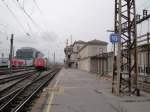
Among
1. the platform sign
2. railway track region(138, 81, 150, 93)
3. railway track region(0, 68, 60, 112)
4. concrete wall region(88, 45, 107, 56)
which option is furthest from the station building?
the platform sign

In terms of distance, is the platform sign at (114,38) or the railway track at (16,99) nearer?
the railway track at (16,99)

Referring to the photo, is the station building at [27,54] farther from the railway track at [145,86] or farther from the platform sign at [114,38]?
the platform sign at [114,38]

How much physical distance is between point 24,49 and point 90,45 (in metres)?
14.4

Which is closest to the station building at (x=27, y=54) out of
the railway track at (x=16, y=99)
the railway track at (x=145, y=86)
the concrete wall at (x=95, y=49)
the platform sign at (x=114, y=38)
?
the concrete wall at (x=95, y=49)

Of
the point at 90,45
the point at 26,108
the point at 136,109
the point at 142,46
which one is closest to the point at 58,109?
the point at 26,108

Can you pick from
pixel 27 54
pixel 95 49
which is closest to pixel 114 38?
pixel 27 54

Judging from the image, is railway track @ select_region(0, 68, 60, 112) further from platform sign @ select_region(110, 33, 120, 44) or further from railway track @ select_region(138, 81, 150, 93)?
railway track @ select_region(138, 81, 150, 93)

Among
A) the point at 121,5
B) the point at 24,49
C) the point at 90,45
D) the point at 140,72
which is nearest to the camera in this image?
the point at 121,5

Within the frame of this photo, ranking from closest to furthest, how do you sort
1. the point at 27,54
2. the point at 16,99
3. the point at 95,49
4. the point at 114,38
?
the point at 16,99
the point at 114,38
the point at 27,54
the point at 95,49

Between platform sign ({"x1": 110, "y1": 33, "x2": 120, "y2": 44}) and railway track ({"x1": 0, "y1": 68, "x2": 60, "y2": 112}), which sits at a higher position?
platform sign ({"x1": 110, "y1": 33, "x2": 120, "y2": 44})

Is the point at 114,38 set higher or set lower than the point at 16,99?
higher

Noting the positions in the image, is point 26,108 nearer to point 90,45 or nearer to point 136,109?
point 136,109

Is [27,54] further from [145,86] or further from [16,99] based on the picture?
[16,99]

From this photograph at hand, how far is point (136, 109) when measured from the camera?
464 inches
